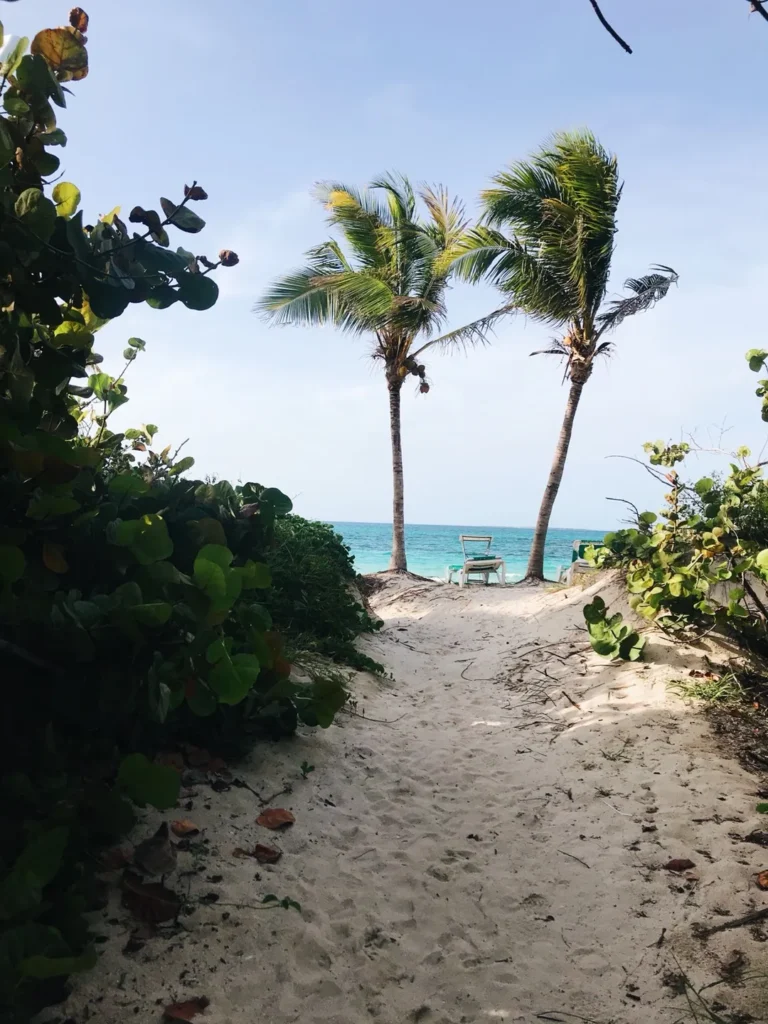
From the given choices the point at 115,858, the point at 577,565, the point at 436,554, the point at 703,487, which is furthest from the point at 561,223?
the point at 436,554

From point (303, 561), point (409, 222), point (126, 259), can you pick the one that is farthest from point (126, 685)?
point (409, 222)

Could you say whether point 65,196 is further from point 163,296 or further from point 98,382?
point 98,382

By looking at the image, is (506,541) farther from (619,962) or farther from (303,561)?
(619,962)

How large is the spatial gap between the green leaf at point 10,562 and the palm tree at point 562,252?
12.8m

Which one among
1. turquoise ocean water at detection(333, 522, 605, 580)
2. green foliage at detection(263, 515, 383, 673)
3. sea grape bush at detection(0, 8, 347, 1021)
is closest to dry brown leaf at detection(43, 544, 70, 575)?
sea grape bush at detection(0, 8, 347, 1021)

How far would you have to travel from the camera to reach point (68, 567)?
2.00 meters

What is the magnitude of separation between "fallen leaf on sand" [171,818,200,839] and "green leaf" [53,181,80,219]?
7.83 feet

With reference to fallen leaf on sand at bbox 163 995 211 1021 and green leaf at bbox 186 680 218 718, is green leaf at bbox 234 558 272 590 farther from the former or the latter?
fallen leaf on sand at bbox 163 995 211 1021

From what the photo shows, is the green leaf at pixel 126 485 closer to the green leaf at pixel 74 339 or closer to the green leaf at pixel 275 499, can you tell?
the green leaf at pixel 74 339

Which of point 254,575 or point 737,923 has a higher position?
point 254,575

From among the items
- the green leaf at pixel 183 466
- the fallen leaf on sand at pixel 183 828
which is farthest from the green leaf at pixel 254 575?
the fallen leaf on sand at pixel 183 828

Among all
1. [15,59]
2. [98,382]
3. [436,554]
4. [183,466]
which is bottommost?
[436,554]

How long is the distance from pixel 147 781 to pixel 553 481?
41.4 feet

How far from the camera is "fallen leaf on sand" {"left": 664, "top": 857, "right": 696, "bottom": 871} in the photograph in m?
2.77
